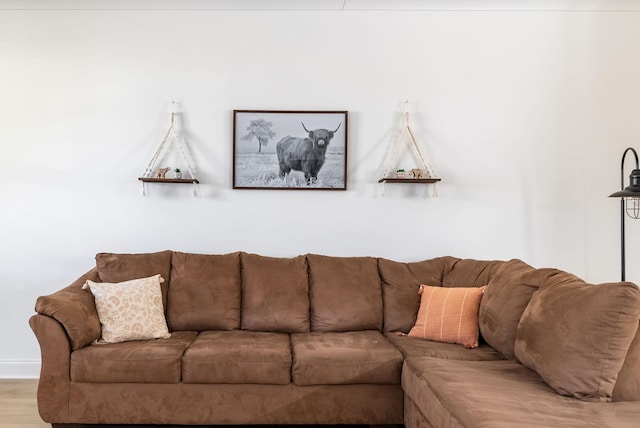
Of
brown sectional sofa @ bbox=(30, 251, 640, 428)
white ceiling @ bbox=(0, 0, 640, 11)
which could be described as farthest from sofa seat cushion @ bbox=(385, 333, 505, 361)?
white ceiling @ bbox=(0, 0, 640, 11)

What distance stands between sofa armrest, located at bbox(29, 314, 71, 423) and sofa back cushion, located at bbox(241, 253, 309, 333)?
3.39ft

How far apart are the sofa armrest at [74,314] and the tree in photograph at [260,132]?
1.56 m

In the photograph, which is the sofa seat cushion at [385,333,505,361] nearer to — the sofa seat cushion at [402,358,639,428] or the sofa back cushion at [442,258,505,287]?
the sofa seat cushion at [402,358,639,428]

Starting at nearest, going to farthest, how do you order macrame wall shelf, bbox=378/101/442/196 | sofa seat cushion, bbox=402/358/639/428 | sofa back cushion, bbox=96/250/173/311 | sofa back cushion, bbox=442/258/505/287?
sofa seat cushion, bbox=402/358/639/428 → sofa back cushion, bbox=442/258/505/287 → sofa back cushion, bbox=96/250/173/311 → macrame wall shelf, bbox=378/101/442/196

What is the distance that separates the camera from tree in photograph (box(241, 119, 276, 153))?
366 centimetres

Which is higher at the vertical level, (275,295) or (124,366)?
(275,295)

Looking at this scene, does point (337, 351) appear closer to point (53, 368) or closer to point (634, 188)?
point (53, 368)

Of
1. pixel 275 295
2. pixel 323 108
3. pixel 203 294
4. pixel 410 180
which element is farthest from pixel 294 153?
pixel 203 294

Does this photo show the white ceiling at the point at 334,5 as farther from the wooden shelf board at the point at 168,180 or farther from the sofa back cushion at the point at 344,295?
the sofa back cushion at the point at 344,295

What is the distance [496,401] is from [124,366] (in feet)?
6.08

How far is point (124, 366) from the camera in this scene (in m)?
2.63

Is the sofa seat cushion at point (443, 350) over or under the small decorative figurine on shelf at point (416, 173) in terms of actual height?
under

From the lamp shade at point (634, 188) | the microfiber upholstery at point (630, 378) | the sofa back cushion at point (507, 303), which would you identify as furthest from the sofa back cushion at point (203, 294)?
the lamp shade at point (634, 188)

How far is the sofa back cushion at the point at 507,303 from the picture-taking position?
2562mm
